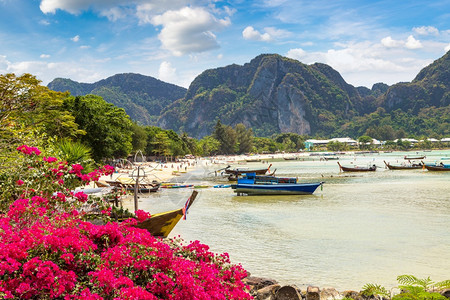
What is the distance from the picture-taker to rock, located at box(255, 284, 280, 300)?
8.25 meters

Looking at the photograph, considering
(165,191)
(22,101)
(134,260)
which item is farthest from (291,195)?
(134,260)

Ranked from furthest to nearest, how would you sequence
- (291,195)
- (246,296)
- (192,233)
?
1. (291,195)
2. (192,233)
3. (246,296)

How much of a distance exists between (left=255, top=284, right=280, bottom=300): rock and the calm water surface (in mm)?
1647

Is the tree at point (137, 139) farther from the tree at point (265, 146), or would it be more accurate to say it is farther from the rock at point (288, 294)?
the tree at point (265, 146)

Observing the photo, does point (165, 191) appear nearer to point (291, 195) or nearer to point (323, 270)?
point (291, 195)

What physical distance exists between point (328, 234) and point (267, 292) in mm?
8562

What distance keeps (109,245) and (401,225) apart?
1647 cm

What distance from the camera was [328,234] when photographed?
16172mm

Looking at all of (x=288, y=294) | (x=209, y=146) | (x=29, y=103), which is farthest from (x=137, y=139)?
(x=288, y=294)

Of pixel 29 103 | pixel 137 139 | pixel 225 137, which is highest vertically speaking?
pixel 225 137

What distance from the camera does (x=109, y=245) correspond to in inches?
221

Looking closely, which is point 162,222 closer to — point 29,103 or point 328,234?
point 328,234

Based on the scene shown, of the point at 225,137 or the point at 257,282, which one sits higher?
the point at 225,137

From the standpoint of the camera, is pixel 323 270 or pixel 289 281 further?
pixel 323 270
